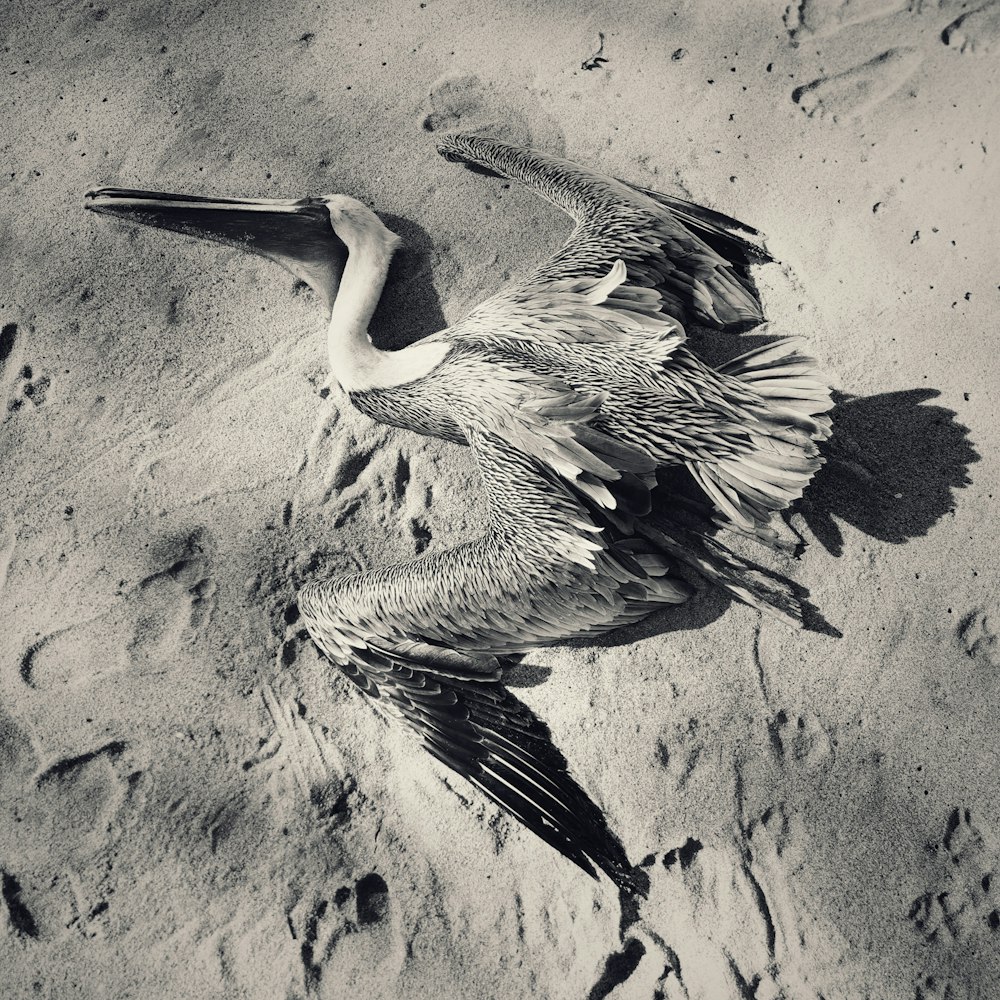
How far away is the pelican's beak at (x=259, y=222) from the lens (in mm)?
3396

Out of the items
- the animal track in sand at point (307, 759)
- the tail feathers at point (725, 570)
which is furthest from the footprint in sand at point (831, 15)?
the animal track in sand at point (307, 759)

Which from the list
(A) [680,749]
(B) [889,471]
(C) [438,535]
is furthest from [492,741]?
(B) [889,471]

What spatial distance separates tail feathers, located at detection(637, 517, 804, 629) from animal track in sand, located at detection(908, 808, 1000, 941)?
98 centimetres

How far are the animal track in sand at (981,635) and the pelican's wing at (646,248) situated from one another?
4.76ft

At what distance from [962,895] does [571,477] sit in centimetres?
212

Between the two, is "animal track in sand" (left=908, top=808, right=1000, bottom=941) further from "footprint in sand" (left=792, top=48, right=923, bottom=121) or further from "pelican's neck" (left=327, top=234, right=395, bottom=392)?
"footprint in sand" (left=792, top=48, right=923, bottom=121)

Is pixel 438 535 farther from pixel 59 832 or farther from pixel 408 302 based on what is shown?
pixel 59 832

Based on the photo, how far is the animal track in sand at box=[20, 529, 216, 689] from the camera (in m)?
3.23

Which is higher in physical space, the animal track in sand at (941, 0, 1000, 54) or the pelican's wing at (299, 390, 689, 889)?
the animal track in sand at (941, 0, 1000, 54)

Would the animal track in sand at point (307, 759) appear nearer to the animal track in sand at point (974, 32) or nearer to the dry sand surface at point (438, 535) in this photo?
the dry sand surface at point (438, 535)

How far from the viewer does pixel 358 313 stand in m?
3.30

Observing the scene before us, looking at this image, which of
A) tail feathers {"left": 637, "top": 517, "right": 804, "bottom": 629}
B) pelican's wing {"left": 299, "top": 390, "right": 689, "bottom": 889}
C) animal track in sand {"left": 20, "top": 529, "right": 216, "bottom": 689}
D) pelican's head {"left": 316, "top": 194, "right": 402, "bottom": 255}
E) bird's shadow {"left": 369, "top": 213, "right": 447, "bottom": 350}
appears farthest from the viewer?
bird's shadow {"left": 369, "top": 213, "right": 447, "bottom": 350}

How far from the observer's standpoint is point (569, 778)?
300 centimetres

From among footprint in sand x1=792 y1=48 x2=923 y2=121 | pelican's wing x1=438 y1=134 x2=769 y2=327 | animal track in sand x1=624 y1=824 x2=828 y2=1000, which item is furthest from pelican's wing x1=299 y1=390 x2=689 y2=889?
footprint in sand x1=792 y1=48 x2=923 y2=121
